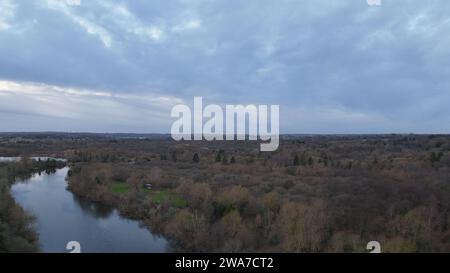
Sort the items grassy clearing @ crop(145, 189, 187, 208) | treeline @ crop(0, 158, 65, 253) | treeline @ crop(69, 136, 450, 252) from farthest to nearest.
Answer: grassy clearing @ crop(145, 189, 187, 208) < treeline @ crop(69, 136, 450, 252) < treeline @ crop(0, 158, 65, 253)

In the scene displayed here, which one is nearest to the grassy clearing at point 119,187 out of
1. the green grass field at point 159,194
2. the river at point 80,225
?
Answer: the green grass field at point 159,194

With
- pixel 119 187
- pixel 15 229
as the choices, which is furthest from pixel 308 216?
pixel 119 187

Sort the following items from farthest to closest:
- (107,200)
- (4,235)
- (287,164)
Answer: (287,164) < (107,200) < (4,235)

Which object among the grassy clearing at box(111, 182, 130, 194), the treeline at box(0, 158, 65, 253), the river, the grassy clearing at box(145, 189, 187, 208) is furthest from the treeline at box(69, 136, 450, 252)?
the treeline at box(0, 158, 65, 253)

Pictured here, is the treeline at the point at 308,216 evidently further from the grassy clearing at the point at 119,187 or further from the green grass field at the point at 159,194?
the grassy clearing at the point at 119,187

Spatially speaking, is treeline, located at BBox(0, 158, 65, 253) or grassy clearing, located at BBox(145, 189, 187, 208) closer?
treeline, located at BBox(0, 158, 65, 253)

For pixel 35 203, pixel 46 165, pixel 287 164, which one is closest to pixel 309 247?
pixel 35 203

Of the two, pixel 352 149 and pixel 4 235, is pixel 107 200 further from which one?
pixel 352 149

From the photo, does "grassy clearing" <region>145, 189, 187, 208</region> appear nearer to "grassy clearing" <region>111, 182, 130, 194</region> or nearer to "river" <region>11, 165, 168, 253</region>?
"grassy clearing" <region>111, 182, 130, 194</region>
